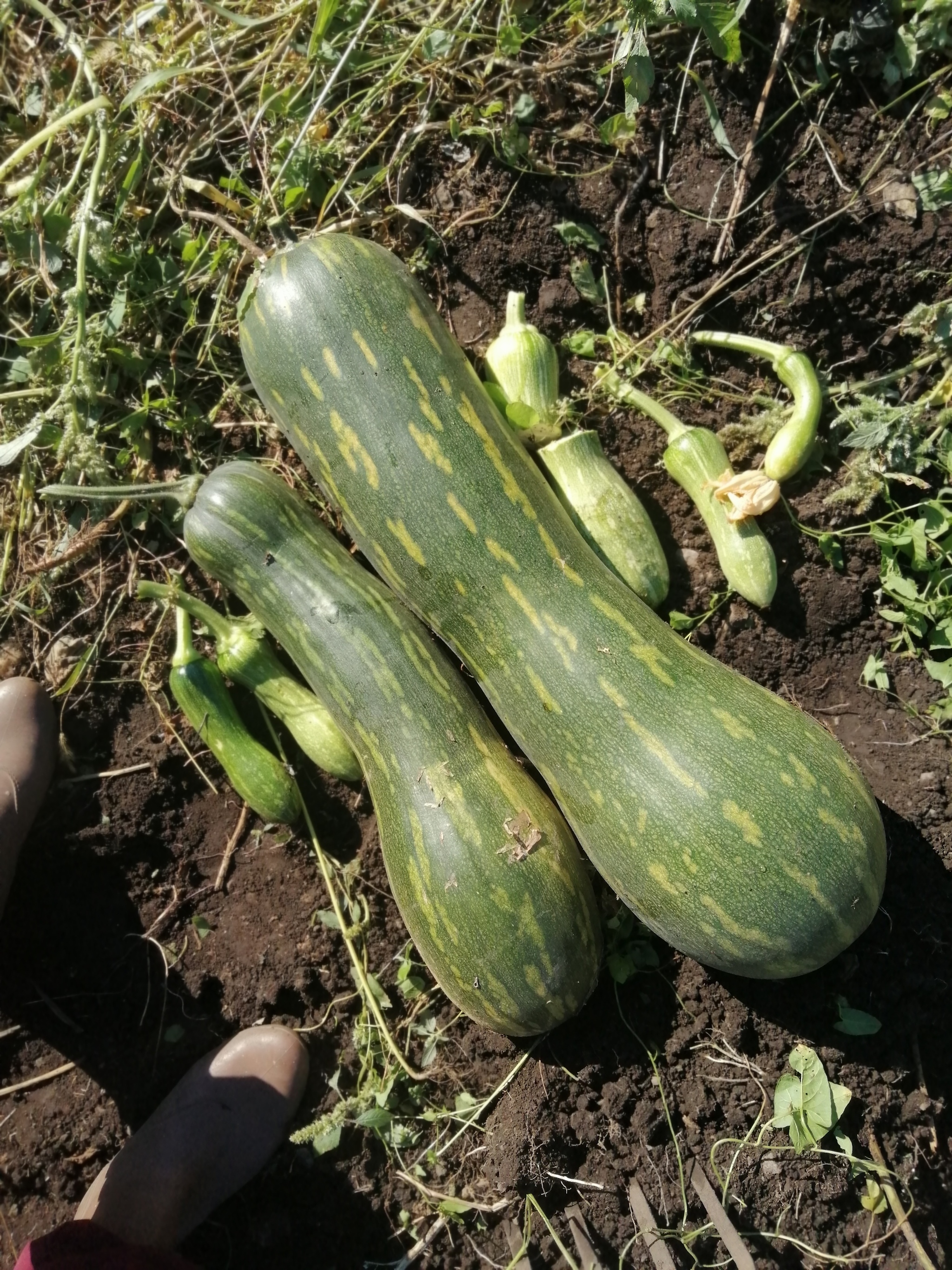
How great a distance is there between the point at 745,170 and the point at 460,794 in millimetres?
2397

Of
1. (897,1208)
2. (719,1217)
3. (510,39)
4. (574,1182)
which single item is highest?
(510,39)

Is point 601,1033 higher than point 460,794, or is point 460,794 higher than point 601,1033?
point 460,794

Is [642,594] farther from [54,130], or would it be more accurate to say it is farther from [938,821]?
[54,130]

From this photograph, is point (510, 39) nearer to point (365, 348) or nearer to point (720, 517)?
point (365, 348)

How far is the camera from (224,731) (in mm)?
2918

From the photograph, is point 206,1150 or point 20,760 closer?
point 206,1150

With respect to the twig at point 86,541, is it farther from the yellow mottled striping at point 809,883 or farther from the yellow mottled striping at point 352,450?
the yellow mottled striping at point 809,883

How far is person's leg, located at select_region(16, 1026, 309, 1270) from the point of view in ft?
9.36

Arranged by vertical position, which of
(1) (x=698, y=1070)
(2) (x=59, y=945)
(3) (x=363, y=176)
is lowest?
(1) (x=698, y=1070)

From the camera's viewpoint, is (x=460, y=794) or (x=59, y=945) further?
(x=59, y=945)

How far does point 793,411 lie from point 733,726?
3.94 ft

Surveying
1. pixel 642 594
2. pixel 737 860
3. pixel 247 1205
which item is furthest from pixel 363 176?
pixel 247 1205

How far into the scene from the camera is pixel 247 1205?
2.93 m

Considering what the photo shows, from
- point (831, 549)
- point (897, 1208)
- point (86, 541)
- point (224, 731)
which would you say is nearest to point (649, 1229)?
point (897, 1208)
